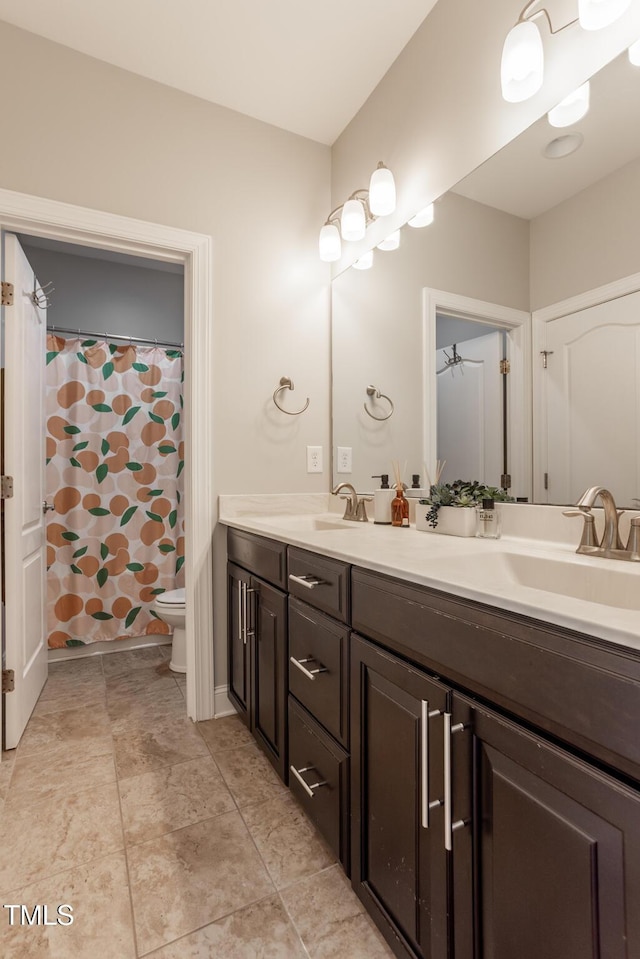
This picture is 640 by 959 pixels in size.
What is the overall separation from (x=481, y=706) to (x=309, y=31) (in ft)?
7.39

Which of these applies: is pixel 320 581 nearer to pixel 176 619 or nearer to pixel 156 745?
pixel 156 745

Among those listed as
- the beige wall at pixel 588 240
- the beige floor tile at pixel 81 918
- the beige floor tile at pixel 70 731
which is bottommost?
the beige floor tile at pixel 81 918

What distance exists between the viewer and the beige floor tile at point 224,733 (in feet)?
6.08

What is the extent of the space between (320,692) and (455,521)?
2.10 feet

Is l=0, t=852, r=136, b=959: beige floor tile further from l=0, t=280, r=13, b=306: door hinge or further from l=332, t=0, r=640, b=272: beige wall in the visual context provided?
l=332, t=0, r=640, b=272: beige wall

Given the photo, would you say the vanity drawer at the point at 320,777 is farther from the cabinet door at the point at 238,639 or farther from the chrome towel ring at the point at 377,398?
the chrome towel ring at the point at 377,398

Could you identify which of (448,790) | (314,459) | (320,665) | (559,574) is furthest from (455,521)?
(314,459)

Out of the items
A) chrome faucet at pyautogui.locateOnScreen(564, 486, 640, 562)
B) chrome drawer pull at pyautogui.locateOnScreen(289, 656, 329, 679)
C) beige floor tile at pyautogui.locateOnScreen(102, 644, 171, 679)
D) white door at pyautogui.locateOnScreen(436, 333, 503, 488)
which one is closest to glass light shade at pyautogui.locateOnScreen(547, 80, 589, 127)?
white door at pyautogui.locateOnScreen(436, 333, 503, 488)

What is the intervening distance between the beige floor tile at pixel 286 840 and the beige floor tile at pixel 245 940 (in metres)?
0.10

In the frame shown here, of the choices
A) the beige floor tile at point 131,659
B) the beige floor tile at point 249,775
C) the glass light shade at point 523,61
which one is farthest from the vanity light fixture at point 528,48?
the beige floor tile at point 131,659

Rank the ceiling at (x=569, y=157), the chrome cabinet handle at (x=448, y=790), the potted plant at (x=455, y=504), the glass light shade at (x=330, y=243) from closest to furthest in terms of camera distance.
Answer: the chrome cabinet handle at (x=448, y=790) < the ceiling at (x=569, y=157) < the potted plant at (x=455, y=504) < the glass light shade at (x=330, y=243)

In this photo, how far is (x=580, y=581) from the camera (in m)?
1.01

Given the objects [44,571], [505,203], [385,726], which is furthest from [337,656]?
[44,571]

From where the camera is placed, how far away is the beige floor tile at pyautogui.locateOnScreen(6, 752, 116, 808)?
157 centimetres
